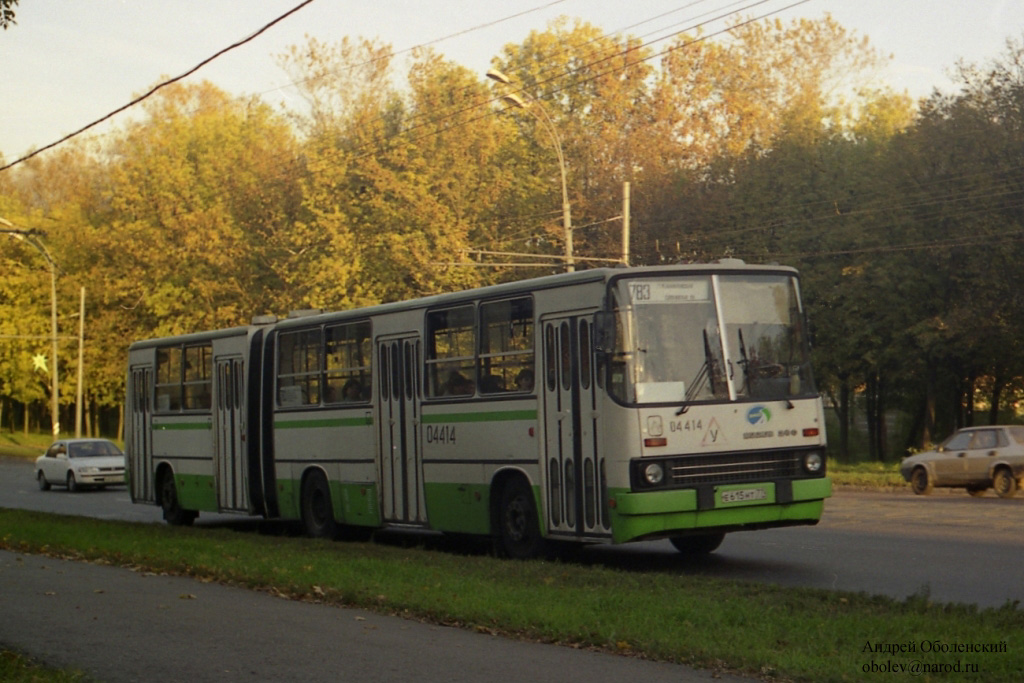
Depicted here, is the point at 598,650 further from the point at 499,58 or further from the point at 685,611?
the point at 499,58

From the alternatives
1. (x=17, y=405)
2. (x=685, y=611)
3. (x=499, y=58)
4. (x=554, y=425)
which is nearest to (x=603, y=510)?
(x=554, y=425)

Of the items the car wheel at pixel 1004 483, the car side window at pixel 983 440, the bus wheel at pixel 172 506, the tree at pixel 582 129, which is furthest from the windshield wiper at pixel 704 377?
the tree at pixel 582 129

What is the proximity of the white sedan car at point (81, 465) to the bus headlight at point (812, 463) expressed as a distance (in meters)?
27.0

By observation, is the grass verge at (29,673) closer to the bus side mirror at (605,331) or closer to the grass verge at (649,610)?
the grass verge at (649,610)

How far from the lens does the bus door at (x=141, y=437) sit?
25797 mm

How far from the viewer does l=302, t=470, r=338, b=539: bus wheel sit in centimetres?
2036

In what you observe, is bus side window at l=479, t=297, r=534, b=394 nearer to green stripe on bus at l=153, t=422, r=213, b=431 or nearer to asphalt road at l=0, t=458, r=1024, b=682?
asphalt road at l=0, t=458, r=1024, b=682

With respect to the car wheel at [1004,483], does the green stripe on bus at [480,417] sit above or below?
above

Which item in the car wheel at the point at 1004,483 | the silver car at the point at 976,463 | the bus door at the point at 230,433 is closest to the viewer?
the bus door at the point at 230,433

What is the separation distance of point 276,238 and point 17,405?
160ft

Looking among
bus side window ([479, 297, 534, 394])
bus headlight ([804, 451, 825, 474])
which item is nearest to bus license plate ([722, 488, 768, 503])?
bus headlight ([804, 451, 825, 474])

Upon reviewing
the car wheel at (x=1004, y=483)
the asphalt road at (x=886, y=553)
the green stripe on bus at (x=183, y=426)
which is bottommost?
the asphalt road at (x=886, y=553)

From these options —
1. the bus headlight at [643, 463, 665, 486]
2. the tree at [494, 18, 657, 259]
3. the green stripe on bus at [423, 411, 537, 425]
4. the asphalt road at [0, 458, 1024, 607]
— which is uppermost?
the tree at [494, 18, 657, 259]

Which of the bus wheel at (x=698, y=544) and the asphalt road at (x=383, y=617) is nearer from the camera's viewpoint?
the asphalt road at (x=383, y=617)
